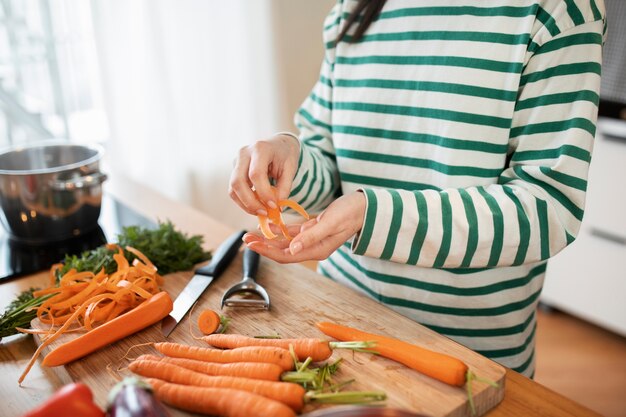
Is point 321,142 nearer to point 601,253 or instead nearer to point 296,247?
point 296,247

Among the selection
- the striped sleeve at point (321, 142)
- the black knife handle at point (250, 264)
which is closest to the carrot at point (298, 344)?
the black knife handle at point (250, 264)

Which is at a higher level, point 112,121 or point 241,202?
point 241,202

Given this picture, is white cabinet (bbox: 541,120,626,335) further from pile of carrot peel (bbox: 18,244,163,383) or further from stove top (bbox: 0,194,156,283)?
pile of carrot peel (bbox: 18,244,163,383)

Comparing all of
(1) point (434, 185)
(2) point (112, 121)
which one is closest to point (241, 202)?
(1) point (434, 185)

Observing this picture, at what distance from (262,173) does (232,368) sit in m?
0.30

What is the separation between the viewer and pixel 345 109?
1121 mm

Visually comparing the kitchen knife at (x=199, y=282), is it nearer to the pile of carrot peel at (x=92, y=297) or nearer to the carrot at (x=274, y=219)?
the pile of carrot peel at (x=92, y=297)

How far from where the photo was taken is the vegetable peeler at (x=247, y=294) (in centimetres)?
99

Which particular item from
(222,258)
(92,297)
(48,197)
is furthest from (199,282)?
(48,197)

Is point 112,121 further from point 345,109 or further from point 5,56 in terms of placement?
point 345,109

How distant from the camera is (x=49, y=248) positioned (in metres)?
1.30

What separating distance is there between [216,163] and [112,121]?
50 cm

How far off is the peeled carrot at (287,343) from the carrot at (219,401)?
0.38 feet

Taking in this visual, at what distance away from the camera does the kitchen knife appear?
957 millimetres
